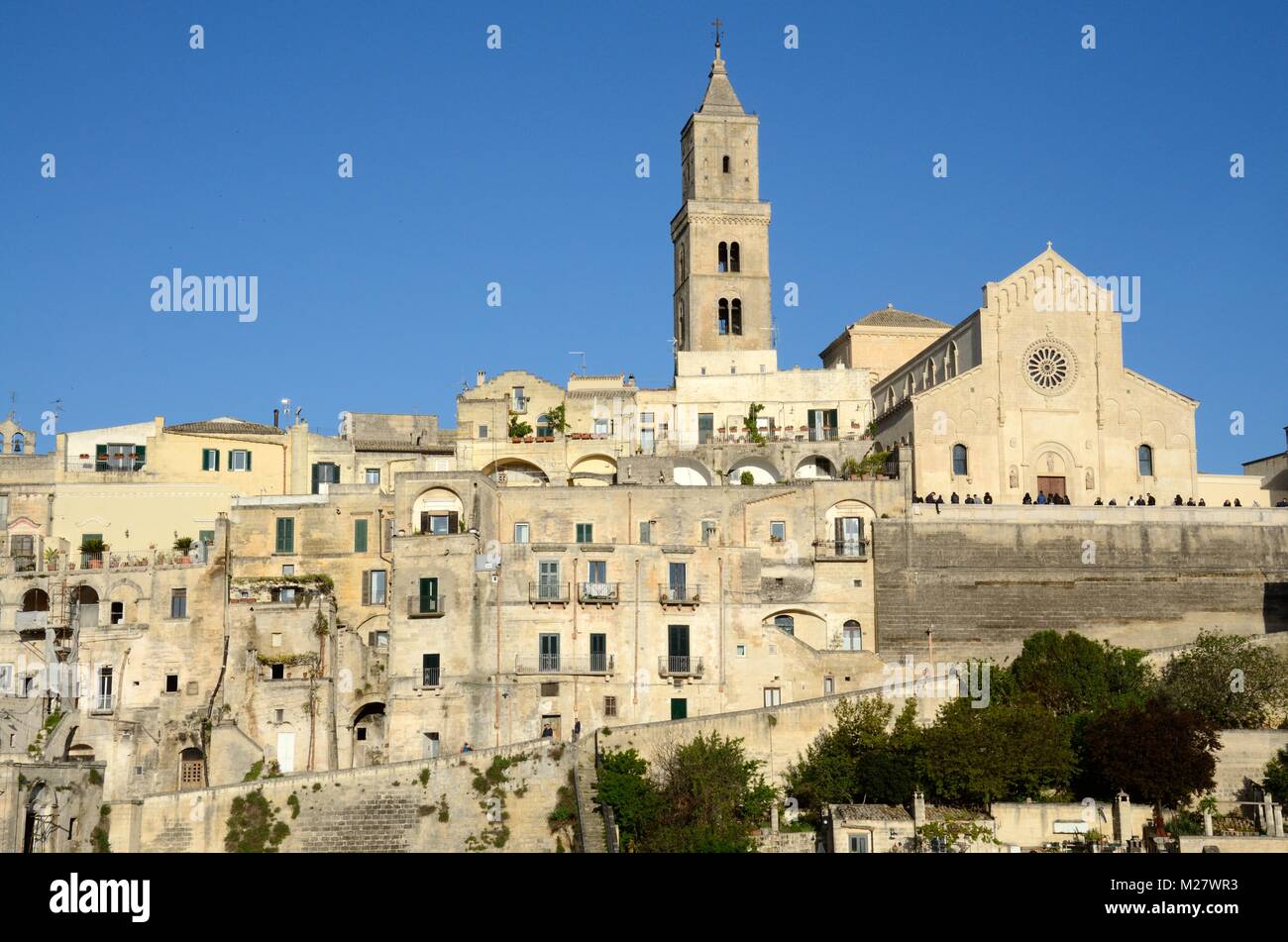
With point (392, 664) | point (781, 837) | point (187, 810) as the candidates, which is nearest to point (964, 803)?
point (781, 837)

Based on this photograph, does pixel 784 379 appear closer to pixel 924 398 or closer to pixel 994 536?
pixel 924 398

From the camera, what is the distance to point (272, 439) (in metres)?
58.5

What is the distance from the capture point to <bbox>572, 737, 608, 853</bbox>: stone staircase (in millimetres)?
40844

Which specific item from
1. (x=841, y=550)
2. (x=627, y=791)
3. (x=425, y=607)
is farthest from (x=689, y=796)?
(x=841, y=550)

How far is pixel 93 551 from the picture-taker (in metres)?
54.6

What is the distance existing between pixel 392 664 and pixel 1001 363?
23.8 m

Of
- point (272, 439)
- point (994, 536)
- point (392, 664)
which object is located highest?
point (272, 439)

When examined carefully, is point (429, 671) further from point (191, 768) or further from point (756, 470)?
point (756, 470)

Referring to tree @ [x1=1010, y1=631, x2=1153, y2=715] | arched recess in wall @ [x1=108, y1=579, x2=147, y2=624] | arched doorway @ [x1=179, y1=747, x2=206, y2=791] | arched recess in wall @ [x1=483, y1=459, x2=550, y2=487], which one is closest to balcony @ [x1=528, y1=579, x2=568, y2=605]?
arched recess in wall @ [x1=483, y1=459, x2=550, y2=487]

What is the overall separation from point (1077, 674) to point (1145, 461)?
48.7 feet

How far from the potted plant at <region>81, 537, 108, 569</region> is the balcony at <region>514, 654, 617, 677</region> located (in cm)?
1441

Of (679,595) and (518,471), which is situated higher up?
(518,471)

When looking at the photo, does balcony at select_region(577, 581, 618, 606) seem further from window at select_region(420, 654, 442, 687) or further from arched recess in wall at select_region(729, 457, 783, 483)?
arched recess in wall at select_region(729, 457, 783, 483)
